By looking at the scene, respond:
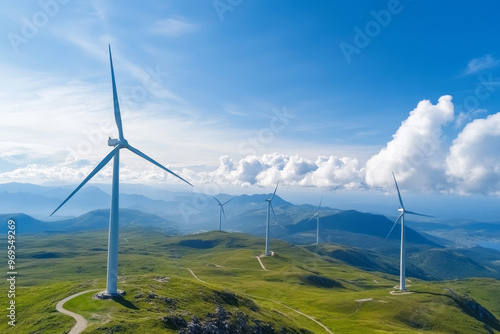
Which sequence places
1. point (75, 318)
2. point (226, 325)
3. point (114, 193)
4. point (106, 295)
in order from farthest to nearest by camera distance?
point (226, 325), point (106, 295), point (114, 193), point (75, 318)

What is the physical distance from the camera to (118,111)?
257 ft

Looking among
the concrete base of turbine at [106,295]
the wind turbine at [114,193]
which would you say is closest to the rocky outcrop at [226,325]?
the concrete base of turbine at [106,295]

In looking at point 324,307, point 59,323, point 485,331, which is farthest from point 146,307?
point 485,331

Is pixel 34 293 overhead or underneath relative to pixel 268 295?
overhead

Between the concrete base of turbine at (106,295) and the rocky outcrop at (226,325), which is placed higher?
the concrete base of turbine at (106,295)

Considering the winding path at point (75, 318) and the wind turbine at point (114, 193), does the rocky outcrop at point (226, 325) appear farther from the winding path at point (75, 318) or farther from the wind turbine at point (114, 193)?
the wind turbine at point (114, 193)

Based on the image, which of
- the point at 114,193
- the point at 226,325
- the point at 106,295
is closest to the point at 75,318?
the point at 106,295

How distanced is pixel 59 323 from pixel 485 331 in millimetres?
157422

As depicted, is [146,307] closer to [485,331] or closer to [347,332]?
[347,332]

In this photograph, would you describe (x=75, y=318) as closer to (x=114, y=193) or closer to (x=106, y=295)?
(x=106, y=295)

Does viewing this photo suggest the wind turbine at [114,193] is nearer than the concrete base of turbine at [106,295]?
Yes

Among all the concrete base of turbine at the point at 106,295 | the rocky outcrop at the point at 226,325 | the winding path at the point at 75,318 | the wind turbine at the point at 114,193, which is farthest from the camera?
the concrete base of turbine at the point at 106,295

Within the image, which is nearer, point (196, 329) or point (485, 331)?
point (196, 329)

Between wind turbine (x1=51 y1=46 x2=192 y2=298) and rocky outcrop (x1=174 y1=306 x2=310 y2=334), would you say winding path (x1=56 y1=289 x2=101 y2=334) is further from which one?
rocky outcrop (x1=174 y1=306 x2=310 y2=334)
